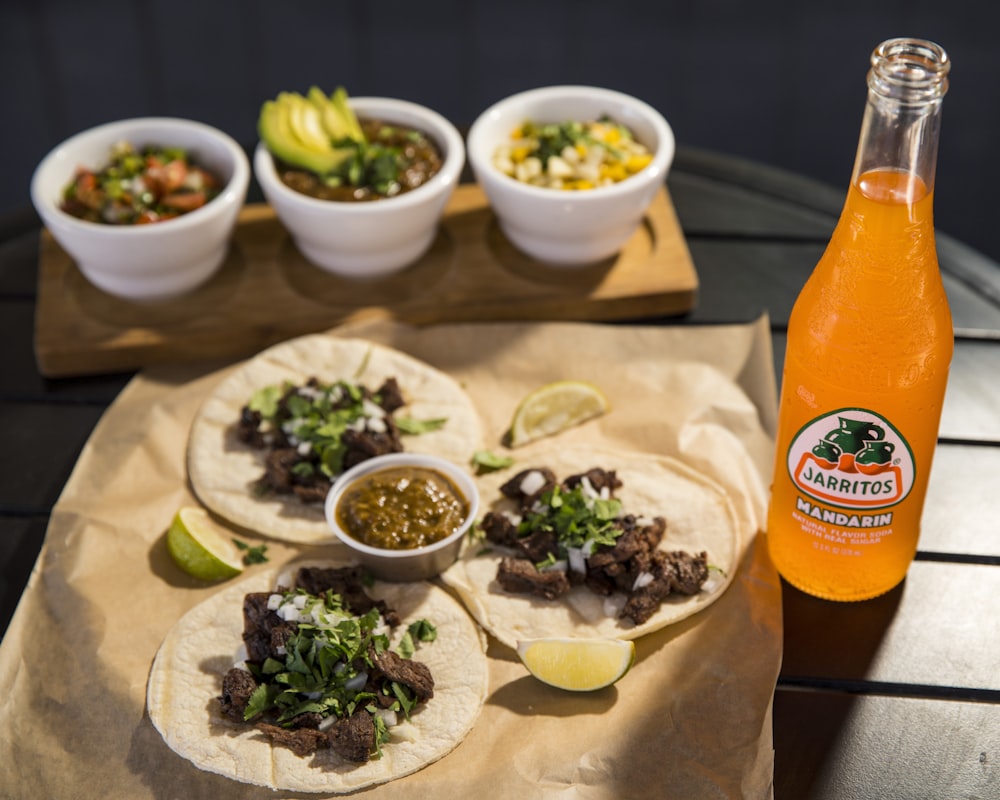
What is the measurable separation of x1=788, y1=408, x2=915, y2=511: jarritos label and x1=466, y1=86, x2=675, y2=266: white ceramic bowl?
1.26 metres

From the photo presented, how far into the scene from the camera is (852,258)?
2611 millimetres

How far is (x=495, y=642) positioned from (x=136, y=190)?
6.32 feet

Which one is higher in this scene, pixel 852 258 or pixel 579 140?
pixel 852 258

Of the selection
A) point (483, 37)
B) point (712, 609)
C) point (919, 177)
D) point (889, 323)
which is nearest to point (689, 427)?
point (712, 609)

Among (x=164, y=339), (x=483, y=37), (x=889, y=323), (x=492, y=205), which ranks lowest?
(x=483, y=37)

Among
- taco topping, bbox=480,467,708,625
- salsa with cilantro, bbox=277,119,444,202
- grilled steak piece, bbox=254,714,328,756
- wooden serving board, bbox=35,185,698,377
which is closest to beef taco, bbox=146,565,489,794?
grilled steak piece, bbox=254,714,328,756

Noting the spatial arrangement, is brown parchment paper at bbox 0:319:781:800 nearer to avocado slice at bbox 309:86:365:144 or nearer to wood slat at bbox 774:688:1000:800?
wood slat at bbox 774:688:1000:800

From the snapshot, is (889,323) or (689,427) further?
(689,427)

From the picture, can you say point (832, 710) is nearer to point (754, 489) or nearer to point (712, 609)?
point (712, 609)

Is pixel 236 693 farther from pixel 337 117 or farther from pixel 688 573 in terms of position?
pixel 337 117

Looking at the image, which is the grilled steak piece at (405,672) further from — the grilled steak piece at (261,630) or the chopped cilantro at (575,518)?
the chopped cilantro at (575,518)

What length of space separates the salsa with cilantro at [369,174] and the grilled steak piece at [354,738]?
178 centimetres

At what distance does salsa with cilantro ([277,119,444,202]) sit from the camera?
12.6 ft

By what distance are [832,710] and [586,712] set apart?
560 mm
